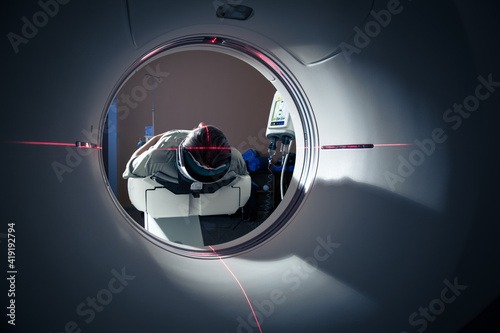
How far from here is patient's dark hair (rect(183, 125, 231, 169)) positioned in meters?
1.82

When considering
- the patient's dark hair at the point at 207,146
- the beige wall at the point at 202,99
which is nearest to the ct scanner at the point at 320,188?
the patient's dark hair at the point at 207,146

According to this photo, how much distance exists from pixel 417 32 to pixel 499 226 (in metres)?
0.57

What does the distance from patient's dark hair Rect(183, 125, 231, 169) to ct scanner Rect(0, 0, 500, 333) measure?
0.83 m

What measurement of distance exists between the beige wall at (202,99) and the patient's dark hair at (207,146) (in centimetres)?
241

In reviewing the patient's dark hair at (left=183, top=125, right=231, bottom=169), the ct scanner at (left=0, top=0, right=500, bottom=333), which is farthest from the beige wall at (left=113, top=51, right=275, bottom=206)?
the ct scanner at (left=0, top=0, right=500, bottom=333)

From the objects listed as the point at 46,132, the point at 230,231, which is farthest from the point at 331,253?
the point at 230,231

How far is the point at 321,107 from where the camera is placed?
1127 millimetres

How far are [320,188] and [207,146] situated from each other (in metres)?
0.89

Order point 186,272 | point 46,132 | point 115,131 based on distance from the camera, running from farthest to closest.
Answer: point 115,131 < point 186,272 < point 46,132

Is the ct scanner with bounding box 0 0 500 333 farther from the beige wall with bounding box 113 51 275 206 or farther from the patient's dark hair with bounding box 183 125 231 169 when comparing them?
the beige wall with bounding box 113 51 275 206

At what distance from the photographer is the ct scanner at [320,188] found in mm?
602

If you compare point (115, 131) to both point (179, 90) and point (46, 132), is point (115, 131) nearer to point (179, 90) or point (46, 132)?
point (179, 90)

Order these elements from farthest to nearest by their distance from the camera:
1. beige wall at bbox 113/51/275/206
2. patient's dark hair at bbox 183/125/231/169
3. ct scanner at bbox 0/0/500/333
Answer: beige wall at bbox 113/51/275/206, patient's dark hair at bbox 183/125/231/169, ct scanner at bbox 0/0/500/333

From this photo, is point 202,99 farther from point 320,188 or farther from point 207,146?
point 320,188
